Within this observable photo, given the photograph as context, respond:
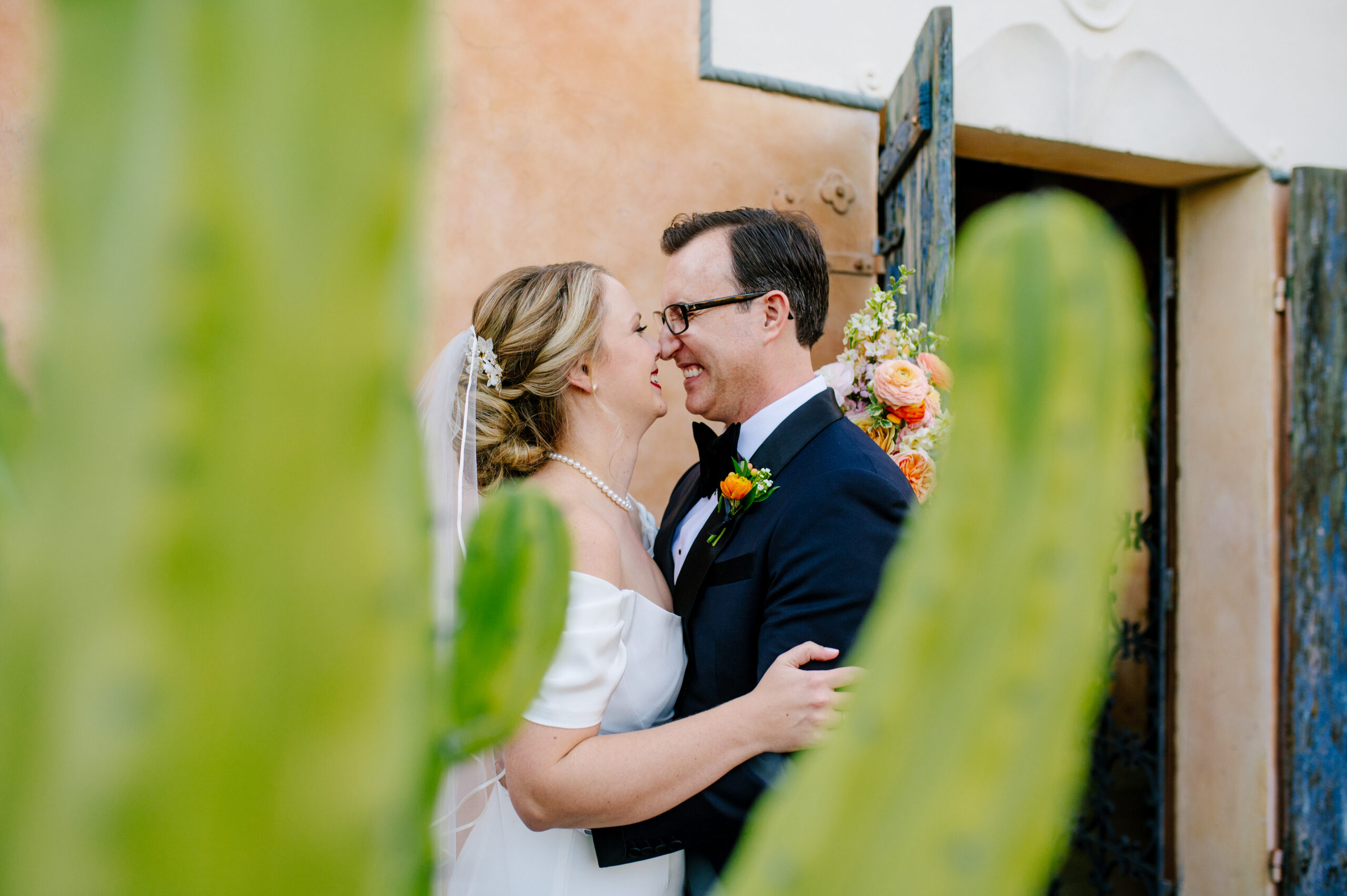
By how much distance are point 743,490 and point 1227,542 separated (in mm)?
3315

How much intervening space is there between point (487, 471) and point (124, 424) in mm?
1974

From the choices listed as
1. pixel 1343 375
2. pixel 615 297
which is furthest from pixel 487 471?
pixel 1343 375

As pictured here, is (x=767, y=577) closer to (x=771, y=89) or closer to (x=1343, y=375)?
(x=771, y=89)

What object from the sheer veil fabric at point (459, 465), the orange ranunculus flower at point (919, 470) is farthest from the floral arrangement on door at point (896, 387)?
the sheer veil fabric at point (459, 465)

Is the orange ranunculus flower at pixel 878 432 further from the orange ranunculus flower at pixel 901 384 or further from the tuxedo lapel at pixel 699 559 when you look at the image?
the tuxedo lapel at pixel 699 559

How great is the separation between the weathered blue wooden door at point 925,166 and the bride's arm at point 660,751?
1.86 meters

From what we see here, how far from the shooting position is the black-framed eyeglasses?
231 centimetres

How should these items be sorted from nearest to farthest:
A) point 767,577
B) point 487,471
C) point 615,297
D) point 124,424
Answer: point 124,424
point 767,577
point 487,471
point 615,297

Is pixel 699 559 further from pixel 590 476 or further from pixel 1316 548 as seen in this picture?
pixel 1316 548

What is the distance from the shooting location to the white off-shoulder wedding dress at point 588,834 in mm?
1690

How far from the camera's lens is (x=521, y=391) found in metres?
2.17

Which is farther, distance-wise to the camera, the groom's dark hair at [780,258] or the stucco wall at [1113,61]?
the stucco wall at [1113,61]

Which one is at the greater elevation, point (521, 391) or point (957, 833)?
point (521, 391)

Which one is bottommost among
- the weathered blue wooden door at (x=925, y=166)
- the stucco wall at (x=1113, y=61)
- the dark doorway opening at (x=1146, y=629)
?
the dark doorway opening at (x=1146, y=629)
